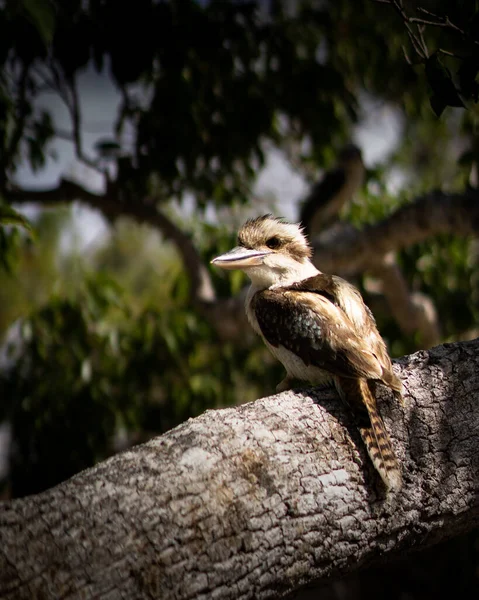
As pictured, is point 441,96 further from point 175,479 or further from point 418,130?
point 418,130

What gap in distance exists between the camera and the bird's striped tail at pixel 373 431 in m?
2.02

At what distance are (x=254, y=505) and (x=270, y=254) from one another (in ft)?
4.42

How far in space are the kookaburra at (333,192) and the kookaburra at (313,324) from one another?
2563mm

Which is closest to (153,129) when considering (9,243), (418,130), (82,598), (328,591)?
(9,243)

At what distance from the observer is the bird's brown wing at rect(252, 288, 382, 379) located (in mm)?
2373

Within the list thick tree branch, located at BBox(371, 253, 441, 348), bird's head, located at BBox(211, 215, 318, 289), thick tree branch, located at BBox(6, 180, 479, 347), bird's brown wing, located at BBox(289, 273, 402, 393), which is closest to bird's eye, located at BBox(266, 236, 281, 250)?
bird's head, located at BBox(211, 215, 318, 289)

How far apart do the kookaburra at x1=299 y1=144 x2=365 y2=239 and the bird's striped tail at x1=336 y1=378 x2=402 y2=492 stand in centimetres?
339

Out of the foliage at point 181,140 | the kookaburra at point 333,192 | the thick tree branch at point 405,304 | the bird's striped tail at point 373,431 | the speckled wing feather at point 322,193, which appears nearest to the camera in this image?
the bird's striped tail at point 373,431

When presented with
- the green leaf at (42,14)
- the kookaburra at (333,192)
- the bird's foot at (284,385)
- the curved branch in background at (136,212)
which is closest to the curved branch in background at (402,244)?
the kookaburra at (333,192)

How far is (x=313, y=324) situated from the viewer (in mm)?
2598

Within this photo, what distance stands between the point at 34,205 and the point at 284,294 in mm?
2869

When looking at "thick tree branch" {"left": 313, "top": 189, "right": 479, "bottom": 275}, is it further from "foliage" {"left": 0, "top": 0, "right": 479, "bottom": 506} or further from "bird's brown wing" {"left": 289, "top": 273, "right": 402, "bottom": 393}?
"bird's brown wing" {"left": 289, "top": 273, "right": 402, "bottom": 393}

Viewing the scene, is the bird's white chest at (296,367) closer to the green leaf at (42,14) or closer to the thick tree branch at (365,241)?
the green leaf at (42,14)

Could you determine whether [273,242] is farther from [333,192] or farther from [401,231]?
[333,192]
